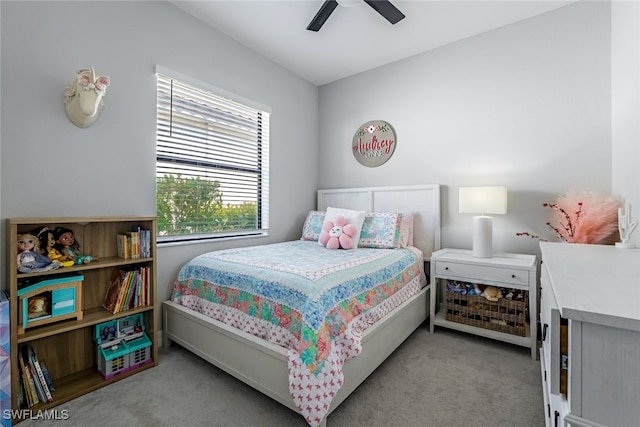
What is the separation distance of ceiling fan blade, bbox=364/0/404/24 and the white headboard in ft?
4.95

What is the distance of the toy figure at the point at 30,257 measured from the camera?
1.50 metres

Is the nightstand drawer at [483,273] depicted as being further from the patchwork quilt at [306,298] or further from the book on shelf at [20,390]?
the book on shelf at [20,390]

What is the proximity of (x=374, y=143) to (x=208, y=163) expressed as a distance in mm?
1844

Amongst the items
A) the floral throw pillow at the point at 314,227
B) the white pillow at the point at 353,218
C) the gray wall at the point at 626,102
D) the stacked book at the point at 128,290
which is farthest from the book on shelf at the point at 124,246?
the gray wall at the point at 626,102

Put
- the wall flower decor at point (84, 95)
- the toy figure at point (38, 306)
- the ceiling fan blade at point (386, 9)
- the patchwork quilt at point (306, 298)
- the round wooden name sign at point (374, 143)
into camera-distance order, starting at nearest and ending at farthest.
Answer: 1. the patchwork quilt at point (306, 298)
2. the toy figure at point (38, 306)
3. the wall flower decor at point (84, 95)
4. the ceiling fan blade at point (386, 9)
5. the round wooden name sign at point (374, 143)

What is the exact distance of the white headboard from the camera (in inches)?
112

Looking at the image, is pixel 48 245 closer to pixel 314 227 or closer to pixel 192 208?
pixel 192 208

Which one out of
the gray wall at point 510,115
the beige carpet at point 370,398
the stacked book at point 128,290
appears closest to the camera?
the beige carpet at point 370,398

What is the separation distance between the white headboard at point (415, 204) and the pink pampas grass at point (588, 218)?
948 millimetres

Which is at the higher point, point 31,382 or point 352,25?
point 352,25

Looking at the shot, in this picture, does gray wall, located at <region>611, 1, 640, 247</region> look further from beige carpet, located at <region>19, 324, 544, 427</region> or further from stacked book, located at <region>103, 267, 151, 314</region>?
stacked book, located at <region>103, 267, 151, 314</region>

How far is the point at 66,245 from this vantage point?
1703 mm

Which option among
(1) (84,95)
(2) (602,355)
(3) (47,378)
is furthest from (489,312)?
(1) (84,95)

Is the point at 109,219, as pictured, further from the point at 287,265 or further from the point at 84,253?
the point at 287,265
